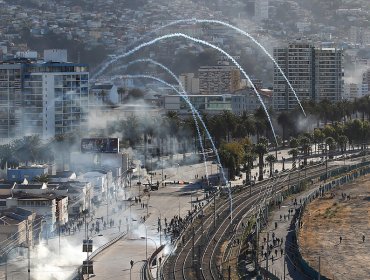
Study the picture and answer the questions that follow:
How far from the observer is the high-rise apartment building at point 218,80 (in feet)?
436

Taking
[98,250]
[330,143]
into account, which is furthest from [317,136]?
[98,250]

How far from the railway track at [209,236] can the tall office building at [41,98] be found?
21.6 m

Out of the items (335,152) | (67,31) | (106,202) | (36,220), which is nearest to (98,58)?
(67,31)

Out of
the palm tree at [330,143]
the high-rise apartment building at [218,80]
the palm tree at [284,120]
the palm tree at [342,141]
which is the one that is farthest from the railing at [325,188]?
the high-rise apartment building at [218,80]

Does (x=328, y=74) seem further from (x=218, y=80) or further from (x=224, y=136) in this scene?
(x=224, y=136)

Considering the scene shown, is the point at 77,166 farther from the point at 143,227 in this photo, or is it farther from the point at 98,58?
the point at 98,58

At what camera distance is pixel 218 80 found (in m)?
136

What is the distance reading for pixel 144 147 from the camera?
79875 mm

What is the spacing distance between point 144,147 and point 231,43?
313 feet

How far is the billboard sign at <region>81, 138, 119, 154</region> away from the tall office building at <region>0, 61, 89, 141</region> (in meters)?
16.5

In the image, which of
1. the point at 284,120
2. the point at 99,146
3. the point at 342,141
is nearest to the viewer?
the point at 99,146

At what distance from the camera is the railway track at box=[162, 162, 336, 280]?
3912cm

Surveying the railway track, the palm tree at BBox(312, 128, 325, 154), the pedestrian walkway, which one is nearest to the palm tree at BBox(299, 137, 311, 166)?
the palm tree at BBox(312, 128, 325, 154)

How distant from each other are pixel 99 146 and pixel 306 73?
53283mm
